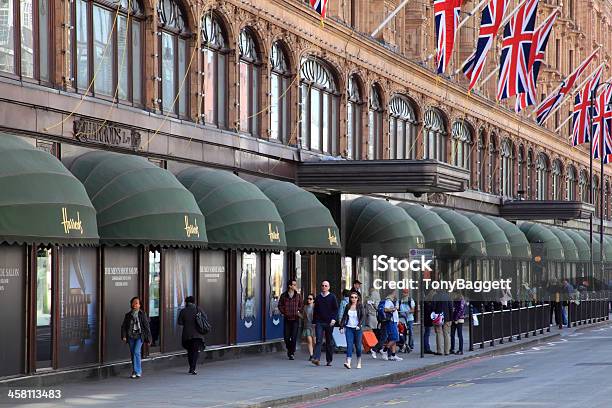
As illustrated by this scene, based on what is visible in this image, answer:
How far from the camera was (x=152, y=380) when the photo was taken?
82.5 ft

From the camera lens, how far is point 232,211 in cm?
2873

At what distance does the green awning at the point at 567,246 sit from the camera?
68.8m

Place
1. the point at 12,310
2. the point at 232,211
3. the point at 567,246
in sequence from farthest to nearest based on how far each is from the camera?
the point at 567,246
the point at 232,211
the point at 12,310

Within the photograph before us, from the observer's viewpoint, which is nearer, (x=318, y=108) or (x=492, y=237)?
(x=318, y=108)

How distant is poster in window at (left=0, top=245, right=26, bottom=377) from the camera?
2230 cm

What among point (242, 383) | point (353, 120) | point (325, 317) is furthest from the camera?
point (353, 120)

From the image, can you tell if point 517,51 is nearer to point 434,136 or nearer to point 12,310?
point 434,136

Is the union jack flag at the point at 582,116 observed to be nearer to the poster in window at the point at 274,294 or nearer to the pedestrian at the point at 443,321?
the pedestrian at the point at 443,321

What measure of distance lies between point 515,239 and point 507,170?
7.39 meters

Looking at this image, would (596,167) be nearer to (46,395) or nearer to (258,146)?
(258,146)

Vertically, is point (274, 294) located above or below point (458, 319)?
above

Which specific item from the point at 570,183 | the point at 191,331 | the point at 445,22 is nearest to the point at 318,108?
the point at 445,22

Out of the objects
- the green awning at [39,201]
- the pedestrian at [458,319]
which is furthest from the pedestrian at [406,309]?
the green awning at [39,201]

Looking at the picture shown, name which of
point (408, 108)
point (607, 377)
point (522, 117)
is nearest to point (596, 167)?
point (522, 117)
